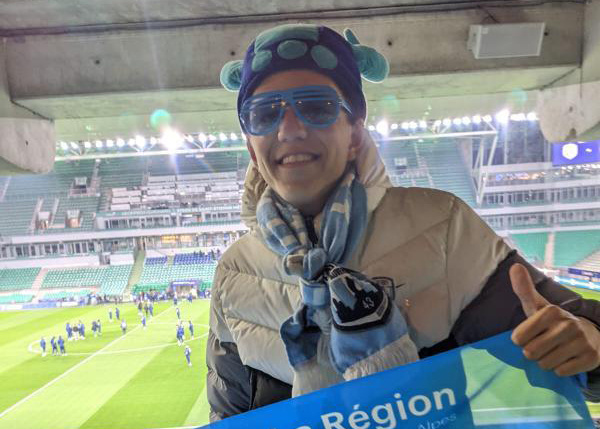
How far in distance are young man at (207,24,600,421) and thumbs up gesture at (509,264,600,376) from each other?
14 mm

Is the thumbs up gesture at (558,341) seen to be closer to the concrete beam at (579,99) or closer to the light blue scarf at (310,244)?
the light blue scarf at (310,244)

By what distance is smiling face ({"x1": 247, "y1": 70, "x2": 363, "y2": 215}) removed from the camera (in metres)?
0.83

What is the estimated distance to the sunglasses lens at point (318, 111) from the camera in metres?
0.83

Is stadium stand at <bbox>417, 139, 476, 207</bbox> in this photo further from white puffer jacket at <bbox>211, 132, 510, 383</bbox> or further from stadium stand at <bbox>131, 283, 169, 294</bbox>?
white puffer jacket at <bbox>211, 132, 510, 383</bbox>

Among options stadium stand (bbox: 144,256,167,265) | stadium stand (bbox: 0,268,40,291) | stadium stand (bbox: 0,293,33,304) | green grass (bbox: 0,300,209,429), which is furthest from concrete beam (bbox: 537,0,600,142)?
stadium stand (bbox: 0,268,40,291)

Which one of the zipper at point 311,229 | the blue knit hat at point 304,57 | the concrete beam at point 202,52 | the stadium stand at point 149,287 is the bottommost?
the stadium stand at point 149,287

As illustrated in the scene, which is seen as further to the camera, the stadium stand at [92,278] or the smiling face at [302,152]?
the stadium stand at [92,278]

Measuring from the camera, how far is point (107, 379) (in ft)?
27.7

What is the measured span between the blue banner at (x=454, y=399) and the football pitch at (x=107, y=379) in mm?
4664

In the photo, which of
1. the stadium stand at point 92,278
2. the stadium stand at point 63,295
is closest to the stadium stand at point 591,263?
the stadium stand at point 92,278

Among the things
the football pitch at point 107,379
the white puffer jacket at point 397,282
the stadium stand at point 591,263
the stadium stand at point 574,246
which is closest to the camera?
the white puffer jacket at point 397,282

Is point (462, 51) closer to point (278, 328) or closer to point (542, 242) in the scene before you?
point (278, 328)

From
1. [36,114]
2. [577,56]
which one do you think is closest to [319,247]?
[577,56]

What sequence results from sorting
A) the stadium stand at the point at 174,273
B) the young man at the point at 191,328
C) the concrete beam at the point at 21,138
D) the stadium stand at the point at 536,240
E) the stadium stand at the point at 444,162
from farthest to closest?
the stadium stand at the point at 174,273 < the stadium stand at the point at 444,162 < the young man at the point at 191,328 < the stadium stand at the point at 536,240 < the concrete beam at the point at 21,138
